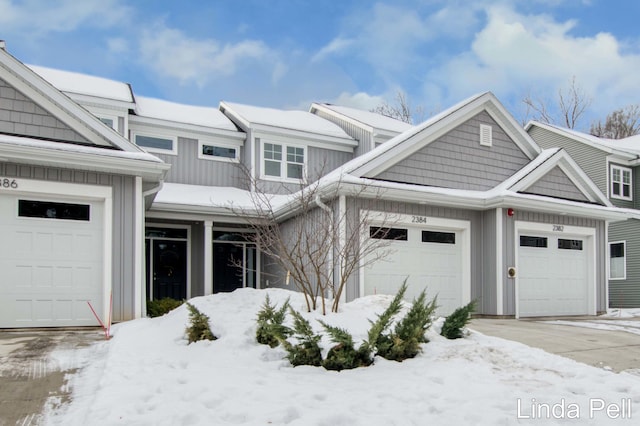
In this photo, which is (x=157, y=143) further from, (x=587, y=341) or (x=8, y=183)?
(x=587, y=341)

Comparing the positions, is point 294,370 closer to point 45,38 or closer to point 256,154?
point 256,154

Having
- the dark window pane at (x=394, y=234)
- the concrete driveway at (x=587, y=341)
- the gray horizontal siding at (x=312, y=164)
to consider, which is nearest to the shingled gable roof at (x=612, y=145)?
the gray horizontal siding at (x=312, y=164)

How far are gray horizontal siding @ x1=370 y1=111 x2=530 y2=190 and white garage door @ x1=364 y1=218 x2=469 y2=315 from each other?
49.6 inches

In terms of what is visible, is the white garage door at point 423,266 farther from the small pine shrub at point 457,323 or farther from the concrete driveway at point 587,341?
the small pine shrub at point 457,323

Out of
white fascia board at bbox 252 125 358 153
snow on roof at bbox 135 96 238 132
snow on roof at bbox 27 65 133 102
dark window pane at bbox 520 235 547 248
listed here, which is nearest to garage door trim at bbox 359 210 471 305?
dark window pane at bbox 520 235 547 248

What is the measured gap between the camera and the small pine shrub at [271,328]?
19.1ft

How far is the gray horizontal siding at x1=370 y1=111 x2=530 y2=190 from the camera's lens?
484 inches

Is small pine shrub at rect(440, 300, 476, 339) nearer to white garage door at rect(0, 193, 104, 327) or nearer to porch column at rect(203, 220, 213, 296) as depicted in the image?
white garage door at rect(0, 193, 104, 327)

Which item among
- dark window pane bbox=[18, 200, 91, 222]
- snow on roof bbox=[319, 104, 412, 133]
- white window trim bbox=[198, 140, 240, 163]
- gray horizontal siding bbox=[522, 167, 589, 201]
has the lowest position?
dark window pane bbox=[18, 200, 91, 222]

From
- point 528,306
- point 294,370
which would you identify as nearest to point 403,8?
point 528,306

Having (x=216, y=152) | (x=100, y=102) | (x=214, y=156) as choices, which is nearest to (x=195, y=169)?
(x=214, y=156)

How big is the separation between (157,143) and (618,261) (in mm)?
15747

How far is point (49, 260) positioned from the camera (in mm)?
8977

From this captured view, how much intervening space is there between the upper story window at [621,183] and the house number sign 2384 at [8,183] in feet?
59.9
